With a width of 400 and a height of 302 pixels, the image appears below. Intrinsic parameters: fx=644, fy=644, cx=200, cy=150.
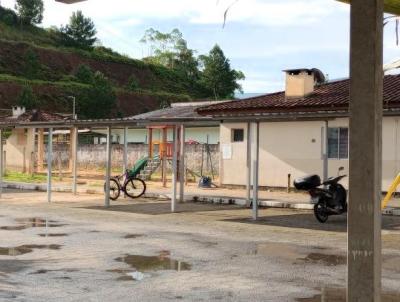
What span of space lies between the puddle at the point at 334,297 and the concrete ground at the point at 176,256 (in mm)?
11

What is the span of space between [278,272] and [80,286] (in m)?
2.63

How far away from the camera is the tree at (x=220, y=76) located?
9712cm

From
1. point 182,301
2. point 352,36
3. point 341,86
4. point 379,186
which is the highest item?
point 341,86

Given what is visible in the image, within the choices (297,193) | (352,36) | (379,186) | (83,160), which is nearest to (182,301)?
(379,186)

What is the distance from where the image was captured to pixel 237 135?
85.7ft

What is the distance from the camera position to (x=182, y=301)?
21.9 ft

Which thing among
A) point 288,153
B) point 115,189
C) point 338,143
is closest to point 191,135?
point 288,153

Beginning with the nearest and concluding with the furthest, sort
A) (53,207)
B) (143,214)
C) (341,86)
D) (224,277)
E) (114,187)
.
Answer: (224,277), (143,214), (53,207), (114,187), (341,86)

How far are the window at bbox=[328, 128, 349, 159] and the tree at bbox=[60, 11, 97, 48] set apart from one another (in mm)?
92407

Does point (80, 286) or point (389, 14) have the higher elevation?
point (389, 14)

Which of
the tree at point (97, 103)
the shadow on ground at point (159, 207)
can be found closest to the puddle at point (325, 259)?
the shadow on ground at point (159, 207)

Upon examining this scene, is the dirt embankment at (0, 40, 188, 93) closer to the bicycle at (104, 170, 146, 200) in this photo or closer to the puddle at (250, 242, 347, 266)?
the bicycle at (104, 170, 146, 200)

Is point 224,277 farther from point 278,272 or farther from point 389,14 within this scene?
point 389,14

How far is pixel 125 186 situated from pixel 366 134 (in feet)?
A: 56.7
